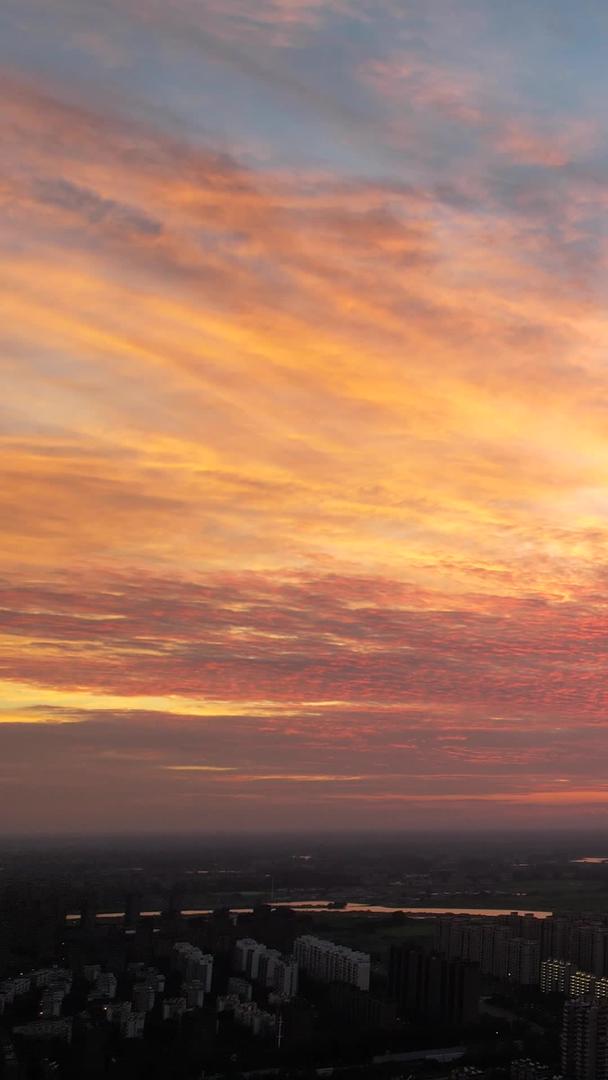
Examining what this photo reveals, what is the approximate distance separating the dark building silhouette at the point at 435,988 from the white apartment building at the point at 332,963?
0.81m

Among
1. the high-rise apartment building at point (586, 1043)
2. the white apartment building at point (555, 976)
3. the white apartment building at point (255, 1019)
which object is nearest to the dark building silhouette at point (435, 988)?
the white apartment building at point (255, 1019)

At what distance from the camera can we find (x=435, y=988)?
24.6m

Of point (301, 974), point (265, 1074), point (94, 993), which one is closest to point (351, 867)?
point (301, 974)

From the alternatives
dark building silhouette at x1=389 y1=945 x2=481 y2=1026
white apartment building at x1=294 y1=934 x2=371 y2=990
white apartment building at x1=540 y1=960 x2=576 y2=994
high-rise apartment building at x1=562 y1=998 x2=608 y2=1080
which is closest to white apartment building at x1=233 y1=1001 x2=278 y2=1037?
dark building silhouette at x1=389 y1=945 x2=481 y2=1026

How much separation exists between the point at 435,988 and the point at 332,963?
3891 mm

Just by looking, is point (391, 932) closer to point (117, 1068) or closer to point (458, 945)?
point (458, 945)

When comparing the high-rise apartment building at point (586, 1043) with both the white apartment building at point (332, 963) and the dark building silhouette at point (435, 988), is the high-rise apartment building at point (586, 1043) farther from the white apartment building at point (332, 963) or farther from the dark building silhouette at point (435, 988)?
the white apartment building at point (332, 963)

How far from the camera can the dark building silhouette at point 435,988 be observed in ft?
77.7

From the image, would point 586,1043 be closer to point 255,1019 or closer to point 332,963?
point 255,1019

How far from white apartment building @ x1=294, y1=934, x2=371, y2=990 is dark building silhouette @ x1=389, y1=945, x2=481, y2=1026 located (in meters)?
0.81

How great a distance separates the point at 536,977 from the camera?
95.7 feet

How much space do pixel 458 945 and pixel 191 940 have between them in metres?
8.24

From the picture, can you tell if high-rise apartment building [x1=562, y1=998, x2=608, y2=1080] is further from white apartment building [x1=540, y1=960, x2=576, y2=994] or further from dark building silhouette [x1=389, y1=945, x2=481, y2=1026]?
white apartment building [x1=540, y1=960, x2=576, y2=994]

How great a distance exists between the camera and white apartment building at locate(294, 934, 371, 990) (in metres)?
26.5
